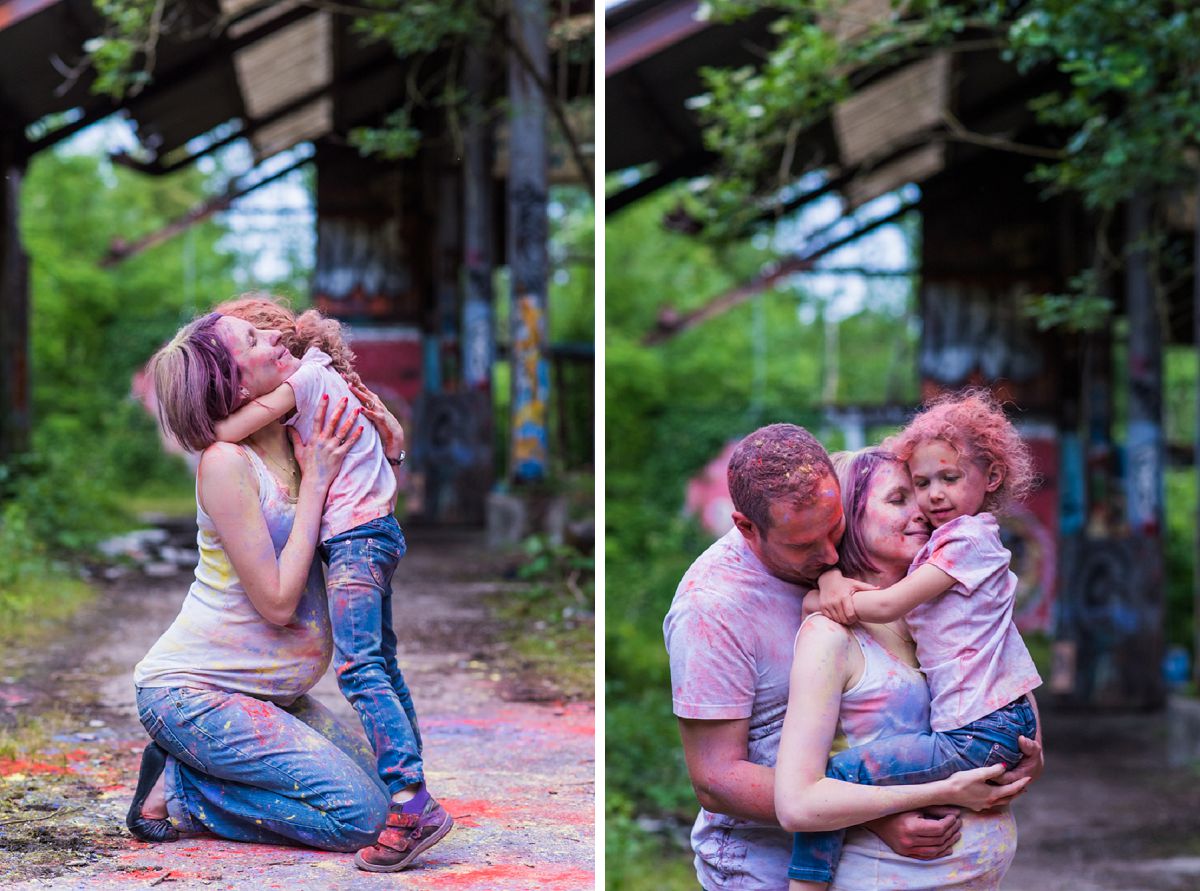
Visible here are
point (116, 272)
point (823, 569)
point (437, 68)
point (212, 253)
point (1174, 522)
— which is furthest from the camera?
point (212, 253)

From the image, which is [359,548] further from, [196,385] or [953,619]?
[953,619]

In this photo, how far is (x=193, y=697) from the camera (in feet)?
11.6

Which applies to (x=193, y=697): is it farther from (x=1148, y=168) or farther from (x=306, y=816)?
(x=1148, y=168)

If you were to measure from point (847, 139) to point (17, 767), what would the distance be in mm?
10104

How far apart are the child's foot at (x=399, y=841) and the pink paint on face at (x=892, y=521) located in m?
1.42

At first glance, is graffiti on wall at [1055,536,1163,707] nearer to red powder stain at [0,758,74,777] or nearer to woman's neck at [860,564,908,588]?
red powder stain at [0,758,74,777]

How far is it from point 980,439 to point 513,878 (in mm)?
1790

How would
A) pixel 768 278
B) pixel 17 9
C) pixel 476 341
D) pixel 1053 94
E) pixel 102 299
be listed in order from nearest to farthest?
1. pixel 1053 94
2. pixel 17 9
3. pixel 476 341
4. pixel 768 278
5. pixel 102 299

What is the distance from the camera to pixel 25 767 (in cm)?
459

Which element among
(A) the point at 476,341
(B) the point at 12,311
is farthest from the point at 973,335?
(B) the point at 12,311

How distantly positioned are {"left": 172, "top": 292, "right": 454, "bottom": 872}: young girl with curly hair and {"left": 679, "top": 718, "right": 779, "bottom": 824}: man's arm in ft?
2.99

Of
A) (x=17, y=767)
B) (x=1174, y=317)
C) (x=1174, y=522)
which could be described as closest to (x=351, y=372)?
(x=17, y=767)

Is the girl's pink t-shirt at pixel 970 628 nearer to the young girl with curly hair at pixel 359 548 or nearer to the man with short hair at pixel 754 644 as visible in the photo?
the man with short hair at pixel 754 644

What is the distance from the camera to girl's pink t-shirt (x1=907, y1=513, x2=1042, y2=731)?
2.77 meters
